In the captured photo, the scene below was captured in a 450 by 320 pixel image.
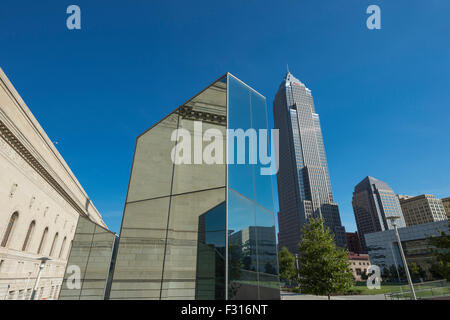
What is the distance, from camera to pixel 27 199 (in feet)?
102

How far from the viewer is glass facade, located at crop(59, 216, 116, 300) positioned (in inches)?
311

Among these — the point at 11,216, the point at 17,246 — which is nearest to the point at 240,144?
the point at 11,216

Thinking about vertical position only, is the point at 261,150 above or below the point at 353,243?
below

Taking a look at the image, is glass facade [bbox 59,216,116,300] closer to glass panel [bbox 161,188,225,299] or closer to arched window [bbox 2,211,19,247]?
glass panel [bbox 161,188,225,299]

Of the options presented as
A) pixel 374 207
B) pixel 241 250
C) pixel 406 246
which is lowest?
pixel 241 250

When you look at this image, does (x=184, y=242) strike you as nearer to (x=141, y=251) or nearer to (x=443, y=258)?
(x=141, y=251)

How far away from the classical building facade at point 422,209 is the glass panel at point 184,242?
208909mm

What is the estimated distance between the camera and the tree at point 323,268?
20750 millimetres

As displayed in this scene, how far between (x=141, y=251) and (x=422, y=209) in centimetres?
21709

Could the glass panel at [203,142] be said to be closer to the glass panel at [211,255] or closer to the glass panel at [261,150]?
the glass panel at [211,255]

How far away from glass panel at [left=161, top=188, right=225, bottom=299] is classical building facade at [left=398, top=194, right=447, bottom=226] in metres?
209

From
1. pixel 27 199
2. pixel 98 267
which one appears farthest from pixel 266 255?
pixel 27 199

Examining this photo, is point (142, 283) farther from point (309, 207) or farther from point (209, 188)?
point (309, 207)
